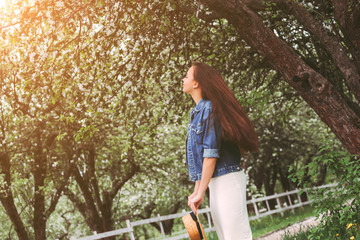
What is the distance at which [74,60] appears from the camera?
24.4ft

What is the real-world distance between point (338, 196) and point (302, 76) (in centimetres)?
169

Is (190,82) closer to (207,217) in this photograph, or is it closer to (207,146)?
(207,146)

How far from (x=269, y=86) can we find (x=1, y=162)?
787cm

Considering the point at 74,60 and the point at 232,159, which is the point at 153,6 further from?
the point at 232,159

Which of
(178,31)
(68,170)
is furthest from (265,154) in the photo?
(178,31)

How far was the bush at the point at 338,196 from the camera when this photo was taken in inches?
232

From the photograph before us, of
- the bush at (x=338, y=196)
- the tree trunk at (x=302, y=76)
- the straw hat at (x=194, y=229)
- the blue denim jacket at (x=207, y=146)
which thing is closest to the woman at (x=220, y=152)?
the blue denim jacket at (x=207, y=146)

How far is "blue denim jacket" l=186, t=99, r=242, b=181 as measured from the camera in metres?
3.35

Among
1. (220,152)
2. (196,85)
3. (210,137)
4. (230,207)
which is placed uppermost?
(196,85)

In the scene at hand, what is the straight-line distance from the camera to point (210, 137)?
336 cm

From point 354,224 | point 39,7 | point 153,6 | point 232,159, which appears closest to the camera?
point 232,159

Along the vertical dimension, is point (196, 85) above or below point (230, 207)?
above

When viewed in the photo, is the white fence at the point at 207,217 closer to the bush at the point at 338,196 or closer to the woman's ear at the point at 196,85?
the bush at the point at 338,196

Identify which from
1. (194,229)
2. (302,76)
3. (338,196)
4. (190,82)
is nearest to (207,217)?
(338,196)
